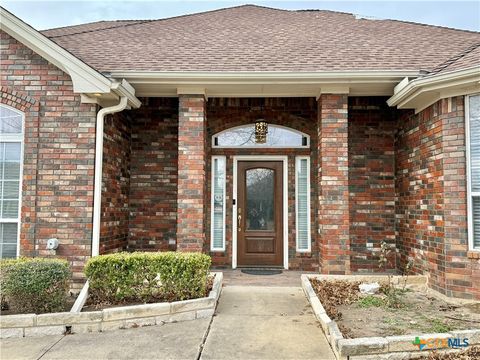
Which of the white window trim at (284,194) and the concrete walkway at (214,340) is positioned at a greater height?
the white window trim at (284,194)

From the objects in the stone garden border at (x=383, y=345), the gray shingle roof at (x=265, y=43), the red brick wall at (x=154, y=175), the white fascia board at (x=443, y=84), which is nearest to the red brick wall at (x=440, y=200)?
the white fascia board at (x=443, y=84)

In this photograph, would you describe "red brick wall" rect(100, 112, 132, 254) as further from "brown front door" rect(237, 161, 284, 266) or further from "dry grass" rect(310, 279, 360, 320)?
"dry grass" rect(310, 279, 360, 320)

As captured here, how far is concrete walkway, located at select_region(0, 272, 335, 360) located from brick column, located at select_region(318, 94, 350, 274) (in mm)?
1148

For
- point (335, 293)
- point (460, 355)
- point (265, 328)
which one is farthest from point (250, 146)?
point (460, 355)

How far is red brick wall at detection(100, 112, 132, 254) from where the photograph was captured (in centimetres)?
570

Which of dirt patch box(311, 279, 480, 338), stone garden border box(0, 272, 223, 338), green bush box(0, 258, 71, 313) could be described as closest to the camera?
dirt patch box(311, 279, 480, 338)

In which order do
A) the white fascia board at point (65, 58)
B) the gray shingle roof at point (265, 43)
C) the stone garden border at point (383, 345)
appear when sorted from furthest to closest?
1. the gray shingle roof at point (265, 43)
2. the white fascia board at point (65, 58)
3. the stone garden border at point (383, 345)

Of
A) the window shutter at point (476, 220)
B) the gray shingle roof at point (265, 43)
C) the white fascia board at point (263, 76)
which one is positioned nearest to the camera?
the window shutter at point (476, 220)

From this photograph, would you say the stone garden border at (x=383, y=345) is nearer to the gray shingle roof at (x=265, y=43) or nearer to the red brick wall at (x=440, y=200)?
the red brick wall at (x=440, y=200)

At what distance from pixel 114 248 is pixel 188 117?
8.45 ft

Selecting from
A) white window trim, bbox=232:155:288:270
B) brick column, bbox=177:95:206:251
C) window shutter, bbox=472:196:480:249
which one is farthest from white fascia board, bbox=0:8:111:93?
window shutter, bbox=472:196:480:249

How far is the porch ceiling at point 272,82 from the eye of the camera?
5447 mm

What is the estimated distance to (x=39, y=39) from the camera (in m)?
5.15

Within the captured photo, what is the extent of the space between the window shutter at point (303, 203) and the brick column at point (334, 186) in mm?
1136
